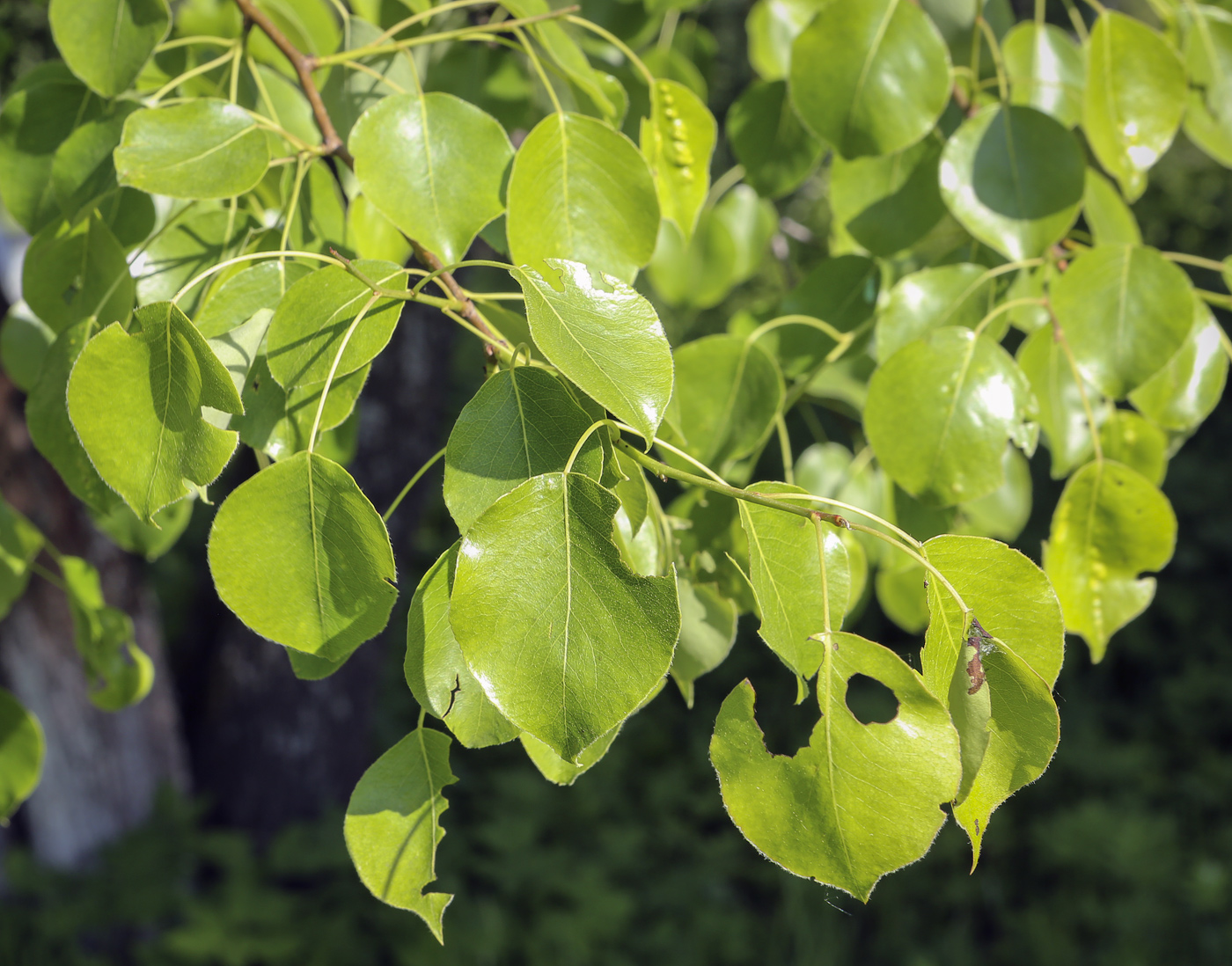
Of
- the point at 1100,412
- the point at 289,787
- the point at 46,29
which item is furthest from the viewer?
the point at 289,787

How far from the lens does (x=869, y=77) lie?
2.21ft

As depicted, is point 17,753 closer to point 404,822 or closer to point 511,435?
point 404,822

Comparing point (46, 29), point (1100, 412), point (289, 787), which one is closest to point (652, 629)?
point (1100, 412)

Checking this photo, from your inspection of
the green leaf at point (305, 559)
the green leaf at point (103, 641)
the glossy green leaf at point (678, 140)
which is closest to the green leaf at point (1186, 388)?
the glossy green leaf at point (678, 140)

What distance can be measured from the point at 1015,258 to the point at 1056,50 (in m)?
0.32

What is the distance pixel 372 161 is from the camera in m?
0.54

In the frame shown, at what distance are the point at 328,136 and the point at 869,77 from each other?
1.25 feet

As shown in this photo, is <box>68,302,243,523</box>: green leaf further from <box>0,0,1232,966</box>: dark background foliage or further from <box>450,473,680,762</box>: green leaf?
<box>0,0,1232,966</box>: dark background foliage

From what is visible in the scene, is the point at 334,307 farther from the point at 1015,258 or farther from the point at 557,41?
the point at 1015,258

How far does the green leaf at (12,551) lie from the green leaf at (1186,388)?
0.93m

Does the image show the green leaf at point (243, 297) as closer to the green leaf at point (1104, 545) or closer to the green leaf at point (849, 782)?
the green leaf at point (849, 782)

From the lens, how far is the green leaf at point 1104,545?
0.66 metres

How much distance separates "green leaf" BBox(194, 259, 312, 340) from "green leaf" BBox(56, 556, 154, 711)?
444 mm

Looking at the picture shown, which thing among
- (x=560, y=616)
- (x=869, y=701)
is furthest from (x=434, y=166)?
(x=869, y=701)
